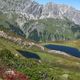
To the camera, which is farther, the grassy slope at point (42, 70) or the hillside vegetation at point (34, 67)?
the grassy slope at point (42, 70)

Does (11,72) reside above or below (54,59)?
above

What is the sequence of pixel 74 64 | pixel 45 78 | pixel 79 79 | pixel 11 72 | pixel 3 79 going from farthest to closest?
pixel 74 64
pixel 79 79
pixel 45 78
pixel 11 72
pixel 3 79

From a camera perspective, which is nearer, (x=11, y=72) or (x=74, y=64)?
(x=11, y=72)

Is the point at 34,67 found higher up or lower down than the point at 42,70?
lower down

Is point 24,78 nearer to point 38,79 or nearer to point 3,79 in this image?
point 3,79

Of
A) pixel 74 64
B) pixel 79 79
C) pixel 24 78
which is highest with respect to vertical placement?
pixel 24 78

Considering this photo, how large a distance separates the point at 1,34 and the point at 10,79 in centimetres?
18065

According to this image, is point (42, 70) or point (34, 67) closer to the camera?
point (42, 70)

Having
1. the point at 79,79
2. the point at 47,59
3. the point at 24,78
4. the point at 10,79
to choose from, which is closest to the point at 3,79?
the point at 10,79

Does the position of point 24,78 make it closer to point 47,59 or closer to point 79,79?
point 79,79

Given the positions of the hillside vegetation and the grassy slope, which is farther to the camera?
the grassy slope

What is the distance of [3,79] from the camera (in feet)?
65.6

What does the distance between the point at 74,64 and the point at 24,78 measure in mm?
143597

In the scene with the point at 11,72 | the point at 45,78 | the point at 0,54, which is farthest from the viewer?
the point at 0,54
